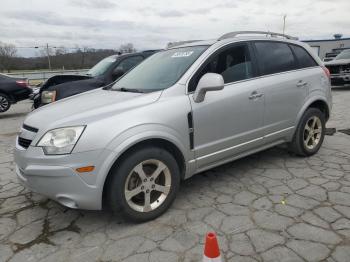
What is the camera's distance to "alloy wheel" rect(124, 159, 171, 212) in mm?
3178

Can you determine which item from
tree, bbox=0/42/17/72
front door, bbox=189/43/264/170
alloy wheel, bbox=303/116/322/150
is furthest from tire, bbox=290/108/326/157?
→ tree, bbox=0/42/17/72

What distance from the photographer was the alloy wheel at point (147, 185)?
3.18 metres

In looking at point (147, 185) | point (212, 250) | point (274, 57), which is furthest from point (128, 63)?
point (212, 250)

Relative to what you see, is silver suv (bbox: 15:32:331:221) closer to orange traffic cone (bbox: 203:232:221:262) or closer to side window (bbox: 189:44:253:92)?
side window (bbox: 189:44:253:92)

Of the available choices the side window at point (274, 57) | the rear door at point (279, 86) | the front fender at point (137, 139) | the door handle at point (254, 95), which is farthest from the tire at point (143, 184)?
the side window at point (274, 57)

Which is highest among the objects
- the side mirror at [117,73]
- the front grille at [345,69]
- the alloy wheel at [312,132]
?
the side mirror at [117,73]

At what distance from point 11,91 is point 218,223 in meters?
10.1

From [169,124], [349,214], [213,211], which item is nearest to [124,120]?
[169,124]

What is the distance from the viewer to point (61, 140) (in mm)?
2959

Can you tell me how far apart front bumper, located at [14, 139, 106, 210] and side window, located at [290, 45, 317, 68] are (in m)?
3.17

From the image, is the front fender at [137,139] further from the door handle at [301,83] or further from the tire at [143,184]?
the door handle at [301,83]

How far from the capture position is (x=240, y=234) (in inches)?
119

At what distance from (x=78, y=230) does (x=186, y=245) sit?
1065 mm

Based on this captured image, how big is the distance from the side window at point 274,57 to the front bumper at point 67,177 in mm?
2407
